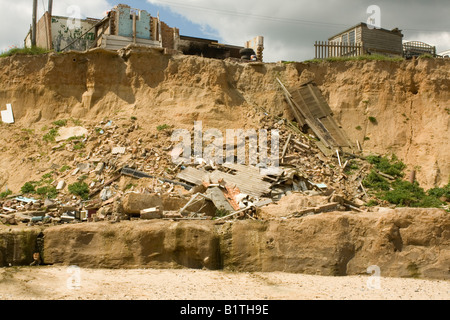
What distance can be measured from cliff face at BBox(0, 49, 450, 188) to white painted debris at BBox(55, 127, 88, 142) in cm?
69

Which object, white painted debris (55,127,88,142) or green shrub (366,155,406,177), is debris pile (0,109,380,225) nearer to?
white painted debris (55,127,88,142)

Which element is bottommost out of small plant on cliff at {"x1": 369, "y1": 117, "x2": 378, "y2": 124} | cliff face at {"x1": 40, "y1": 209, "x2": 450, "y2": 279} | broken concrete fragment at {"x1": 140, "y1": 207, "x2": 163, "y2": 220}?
cliff face at {"x1": 40, "y1": 209, "x2": 450, "y2": 279}

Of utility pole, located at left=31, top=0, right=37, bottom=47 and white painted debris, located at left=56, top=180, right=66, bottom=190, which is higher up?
utility pole, located at left=31, top=0, right=37, bottom=47

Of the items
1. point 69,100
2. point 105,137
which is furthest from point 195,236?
point 69,100

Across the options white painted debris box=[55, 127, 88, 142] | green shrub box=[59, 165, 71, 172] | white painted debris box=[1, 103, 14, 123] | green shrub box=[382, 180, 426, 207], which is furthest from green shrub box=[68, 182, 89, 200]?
green shrub box=[382, 180, 426, 207]

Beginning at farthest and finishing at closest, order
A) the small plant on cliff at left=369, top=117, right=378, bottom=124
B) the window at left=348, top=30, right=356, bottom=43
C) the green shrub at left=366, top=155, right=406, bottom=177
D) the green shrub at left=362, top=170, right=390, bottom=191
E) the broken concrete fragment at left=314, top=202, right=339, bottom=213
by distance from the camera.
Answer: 1. the window at left=348, top=30, right=356, bottom=43
2. the small plant on cliff at left=369, top=117, right=378, bottom=124
3. the green shrub at left=366, top=155, right=406, bottom=177
4. the green shrub at left=362, top=170, right=390, bottom=191
5. the broken concrete fragment at left=314, top=202, right=339, bottom=213

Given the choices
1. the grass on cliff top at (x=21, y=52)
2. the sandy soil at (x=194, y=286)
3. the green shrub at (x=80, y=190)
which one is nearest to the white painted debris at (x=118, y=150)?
the green shrub at (x=80, y=190)

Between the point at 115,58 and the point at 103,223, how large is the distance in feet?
32.6

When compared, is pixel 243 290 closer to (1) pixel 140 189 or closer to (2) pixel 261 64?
(1) pixel 140 189

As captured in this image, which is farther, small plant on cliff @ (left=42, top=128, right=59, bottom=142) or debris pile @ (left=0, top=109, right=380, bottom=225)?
small plant on cliff @ (left=42, top=128, right=59, bottom=142)

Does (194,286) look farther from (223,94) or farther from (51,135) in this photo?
(223,94)

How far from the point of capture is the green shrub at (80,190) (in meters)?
14.1

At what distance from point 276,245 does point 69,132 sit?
10.3 metres

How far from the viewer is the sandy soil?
816cm
